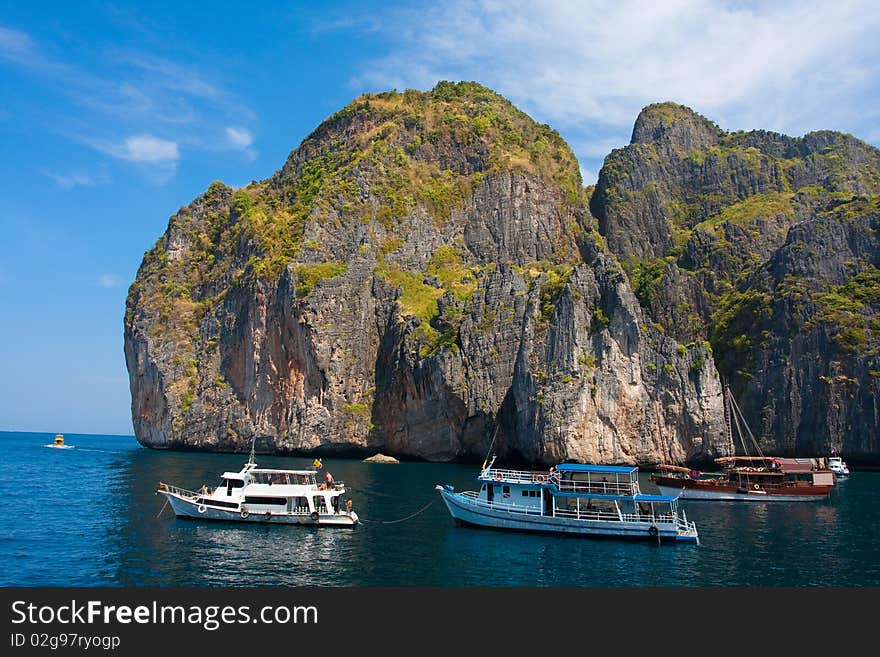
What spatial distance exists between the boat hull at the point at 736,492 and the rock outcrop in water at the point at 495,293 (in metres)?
21.7

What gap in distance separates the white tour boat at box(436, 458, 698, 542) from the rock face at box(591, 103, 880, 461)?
66.9 metres

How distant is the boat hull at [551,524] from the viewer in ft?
163

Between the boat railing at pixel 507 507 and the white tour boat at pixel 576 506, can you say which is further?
the boat railing at pixel 507 507

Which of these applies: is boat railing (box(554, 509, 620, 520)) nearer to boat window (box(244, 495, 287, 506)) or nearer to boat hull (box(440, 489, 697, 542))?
boat hull (box(440, 489, 697, 542))

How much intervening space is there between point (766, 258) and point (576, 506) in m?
102

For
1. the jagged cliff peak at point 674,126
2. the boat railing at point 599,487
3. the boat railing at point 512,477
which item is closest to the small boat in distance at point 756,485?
the boat railing at point 599,487

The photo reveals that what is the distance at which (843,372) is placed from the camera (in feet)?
349

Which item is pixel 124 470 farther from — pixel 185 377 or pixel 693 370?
pixel 693 370

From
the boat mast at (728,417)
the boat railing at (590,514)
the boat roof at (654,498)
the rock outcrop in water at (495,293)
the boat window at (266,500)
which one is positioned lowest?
the boat railing at (590,514)

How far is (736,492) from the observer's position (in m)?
76.8

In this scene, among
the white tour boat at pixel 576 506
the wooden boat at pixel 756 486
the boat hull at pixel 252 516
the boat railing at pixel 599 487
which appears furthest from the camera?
the wooden boat at pixel 756 486

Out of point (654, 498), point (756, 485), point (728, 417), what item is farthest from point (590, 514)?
point (728, 417)

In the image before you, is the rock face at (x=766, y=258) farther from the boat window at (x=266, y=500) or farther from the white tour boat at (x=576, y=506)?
the boat window at (x=266, y=500)

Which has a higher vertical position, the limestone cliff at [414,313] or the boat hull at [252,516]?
the limestone cliff at [414,313]
